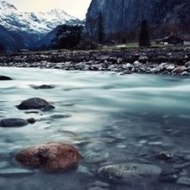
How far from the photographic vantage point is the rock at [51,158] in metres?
7.23

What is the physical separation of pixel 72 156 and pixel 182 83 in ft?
50.4

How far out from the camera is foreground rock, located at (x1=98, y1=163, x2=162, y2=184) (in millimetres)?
6719

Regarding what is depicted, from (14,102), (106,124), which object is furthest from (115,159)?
(14,102)

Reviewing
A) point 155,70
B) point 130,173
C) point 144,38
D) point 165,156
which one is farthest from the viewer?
point 144,38

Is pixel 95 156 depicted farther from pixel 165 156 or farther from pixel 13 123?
pixel 13 123

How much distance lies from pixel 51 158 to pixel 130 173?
4.54 ft

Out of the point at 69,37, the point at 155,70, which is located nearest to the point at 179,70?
the point at 155,70

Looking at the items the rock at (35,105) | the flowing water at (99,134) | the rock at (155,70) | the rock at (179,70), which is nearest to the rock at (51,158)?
the flowing water at (99,134)

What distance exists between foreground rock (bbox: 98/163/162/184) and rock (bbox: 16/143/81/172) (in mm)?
621

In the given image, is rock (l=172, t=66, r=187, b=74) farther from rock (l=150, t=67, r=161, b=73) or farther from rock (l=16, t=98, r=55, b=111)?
rock (l=16, t=98, r=55, b=111)

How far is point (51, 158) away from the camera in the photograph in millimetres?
7297

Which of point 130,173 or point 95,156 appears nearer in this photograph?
point 130,173

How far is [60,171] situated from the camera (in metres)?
7.13

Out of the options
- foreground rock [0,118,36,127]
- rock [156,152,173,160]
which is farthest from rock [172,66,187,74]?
rock [156,152,173,160]
